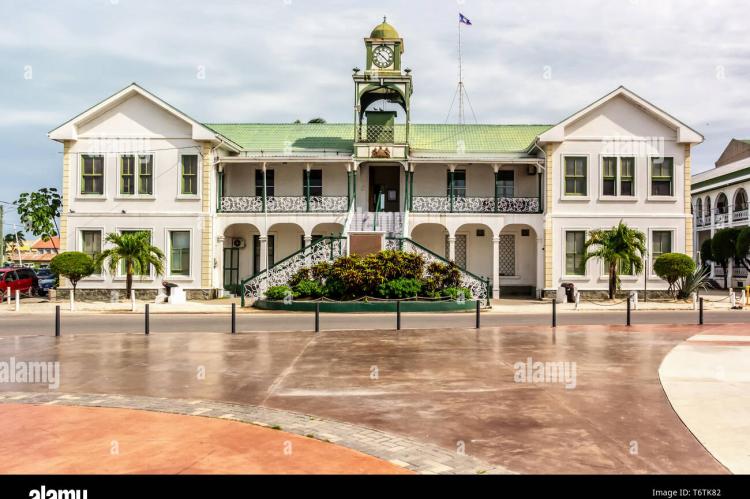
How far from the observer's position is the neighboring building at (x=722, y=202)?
142 feet

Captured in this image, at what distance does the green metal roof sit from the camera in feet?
112

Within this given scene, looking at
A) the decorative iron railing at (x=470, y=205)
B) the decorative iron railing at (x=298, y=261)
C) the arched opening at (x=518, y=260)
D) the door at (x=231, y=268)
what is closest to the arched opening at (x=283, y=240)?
the door at (x=231, y=268)

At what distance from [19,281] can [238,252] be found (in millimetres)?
10922

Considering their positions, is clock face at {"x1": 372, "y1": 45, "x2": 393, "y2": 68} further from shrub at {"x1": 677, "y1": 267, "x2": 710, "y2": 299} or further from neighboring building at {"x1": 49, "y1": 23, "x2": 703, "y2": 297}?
shrub at {"x1": 677, "y1": 267, "x2": 710, "y2": 299}

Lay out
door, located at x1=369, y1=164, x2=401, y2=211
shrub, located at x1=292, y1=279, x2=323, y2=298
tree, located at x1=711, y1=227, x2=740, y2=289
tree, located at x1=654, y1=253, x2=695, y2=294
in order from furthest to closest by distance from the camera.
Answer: tree, located at x1=711, y1=227, x2=740, y2=289
door, located at x1=369, y1=164, x2=401, y2=211
tree, located at x1=654, y1=253, x2=695, y2=294
shrub, located at x1=292, y1=279, x2=323, y2=298

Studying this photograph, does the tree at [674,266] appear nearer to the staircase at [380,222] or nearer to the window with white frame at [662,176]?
the window with white frame at [662,176]

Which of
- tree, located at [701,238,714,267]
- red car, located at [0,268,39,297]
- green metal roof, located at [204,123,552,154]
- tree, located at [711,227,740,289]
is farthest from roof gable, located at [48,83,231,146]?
tree, located at [701,238,714,267]

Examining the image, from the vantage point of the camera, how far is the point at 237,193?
109ft

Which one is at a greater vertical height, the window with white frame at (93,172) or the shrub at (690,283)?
the window with white frame at (93,172)

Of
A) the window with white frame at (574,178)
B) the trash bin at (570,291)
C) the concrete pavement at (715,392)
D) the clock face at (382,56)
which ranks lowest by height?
the concrete pavement at (715,392)

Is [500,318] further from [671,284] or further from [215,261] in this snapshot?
[215,261]

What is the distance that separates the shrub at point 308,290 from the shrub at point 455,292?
193 inches

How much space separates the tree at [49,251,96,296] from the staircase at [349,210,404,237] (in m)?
12.1
